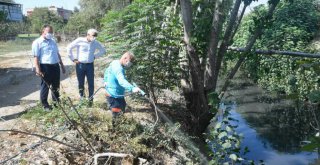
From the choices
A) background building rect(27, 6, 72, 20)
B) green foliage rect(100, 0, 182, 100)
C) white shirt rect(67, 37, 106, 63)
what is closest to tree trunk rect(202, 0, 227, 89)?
green foliage rect(100, 0, 182, 100)

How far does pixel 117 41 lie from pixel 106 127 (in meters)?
2.51

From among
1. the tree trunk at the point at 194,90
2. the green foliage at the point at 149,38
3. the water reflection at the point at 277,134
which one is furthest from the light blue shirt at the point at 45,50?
the water reflection at the point at 277,134

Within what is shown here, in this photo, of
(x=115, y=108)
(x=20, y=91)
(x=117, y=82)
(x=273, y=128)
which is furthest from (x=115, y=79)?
(x=273, y=128)

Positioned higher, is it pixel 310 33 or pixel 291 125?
pixel 310 33

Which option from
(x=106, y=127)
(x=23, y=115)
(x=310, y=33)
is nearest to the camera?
(x=106, y=127)

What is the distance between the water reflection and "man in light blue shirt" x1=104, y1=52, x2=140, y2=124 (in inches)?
140

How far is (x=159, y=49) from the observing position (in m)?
7.41

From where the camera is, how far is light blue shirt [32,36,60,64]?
250 inches

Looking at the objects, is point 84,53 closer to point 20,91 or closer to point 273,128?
point 20,91

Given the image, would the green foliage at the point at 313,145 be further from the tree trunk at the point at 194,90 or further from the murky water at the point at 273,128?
the murky water at the point at 273,128

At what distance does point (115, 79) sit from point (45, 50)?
1.60m

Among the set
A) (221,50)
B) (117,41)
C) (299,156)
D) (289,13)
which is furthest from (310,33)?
(117,41)

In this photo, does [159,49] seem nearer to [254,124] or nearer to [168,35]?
[168,35]

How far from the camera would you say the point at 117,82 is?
5.95m
